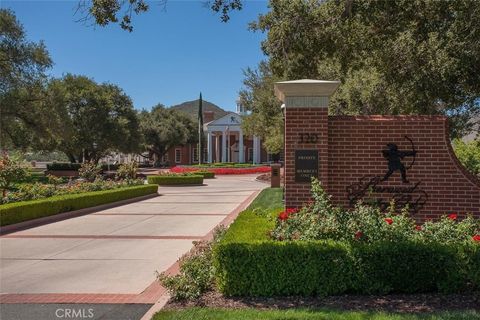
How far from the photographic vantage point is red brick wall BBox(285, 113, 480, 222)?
802cm

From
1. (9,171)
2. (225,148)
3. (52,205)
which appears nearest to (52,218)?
(52,205)

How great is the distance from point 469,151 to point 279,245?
71.9ft

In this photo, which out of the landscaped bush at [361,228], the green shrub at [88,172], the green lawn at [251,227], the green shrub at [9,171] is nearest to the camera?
the landscaped bush at [361,228]

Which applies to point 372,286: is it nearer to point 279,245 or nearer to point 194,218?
point 279,245

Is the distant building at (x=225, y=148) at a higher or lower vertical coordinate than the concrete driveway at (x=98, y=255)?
higher

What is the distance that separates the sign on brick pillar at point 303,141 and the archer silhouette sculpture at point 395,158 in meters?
1.10

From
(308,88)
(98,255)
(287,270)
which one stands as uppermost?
(308,88)

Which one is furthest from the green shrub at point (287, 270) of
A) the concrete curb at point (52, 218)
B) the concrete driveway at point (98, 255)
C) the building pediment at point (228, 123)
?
the building pediment at point (228, 123)

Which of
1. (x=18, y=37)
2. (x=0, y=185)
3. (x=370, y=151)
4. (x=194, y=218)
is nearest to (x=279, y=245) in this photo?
(x=370, y=151)

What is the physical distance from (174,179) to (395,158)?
22150 mm

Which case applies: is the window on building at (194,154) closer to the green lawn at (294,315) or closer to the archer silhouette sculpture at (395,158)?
the archer silhouette sculpture at (395,158)

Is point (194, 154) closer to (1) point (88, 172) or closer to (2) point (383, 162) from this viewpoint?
(1) point (88, 172)

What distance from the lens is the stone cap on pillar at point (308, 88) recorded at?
7824 mm

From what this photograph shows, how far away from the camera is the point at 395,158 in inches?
322
